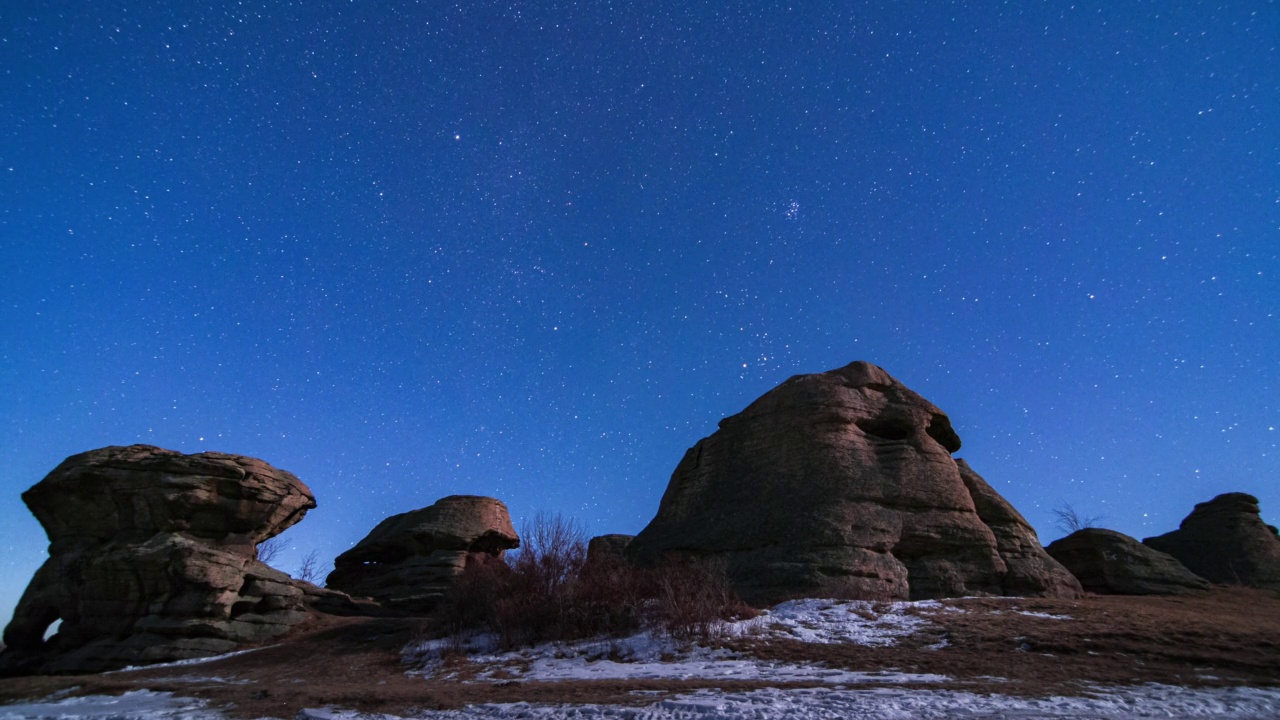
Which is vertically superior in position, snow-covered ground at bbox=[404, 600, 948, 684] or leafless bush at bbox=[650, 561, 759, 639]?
leafless bush at bbox=[650, 561, 759, 639]

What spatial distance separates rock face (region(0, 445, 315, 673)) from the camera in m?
22.6

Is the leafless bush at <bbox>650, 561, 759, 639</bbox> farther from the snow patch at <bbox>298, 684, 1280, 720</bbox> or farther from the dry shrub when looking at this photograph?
the snow patch at <bbox>298, 684, 1280, 720</bbox>

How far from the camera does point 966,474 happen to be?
950 inches

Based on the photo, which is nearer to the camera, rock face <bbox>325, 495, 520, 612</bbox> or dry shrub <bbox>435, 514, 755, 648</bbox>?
dry shrub <bbox>435, 514, 755, 648</bbox>

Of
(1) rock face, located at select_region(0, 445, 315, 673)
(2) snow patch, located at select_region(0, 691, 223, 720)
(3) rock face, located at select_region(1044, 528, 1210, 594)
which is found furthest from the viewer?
(3) rock face, located at select_region(1044, 528, 1210, 594)

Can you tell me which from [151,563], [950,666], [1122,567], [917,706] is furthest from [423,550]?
[917,706]

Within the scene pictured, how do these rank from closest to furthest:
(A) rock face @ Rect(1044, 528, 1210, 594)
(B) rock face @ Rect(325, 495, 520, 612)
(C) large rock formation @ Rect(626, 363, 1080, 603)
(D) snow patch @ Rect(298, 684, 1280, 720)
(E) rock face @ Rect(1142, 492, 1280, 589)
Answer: (D) snow patch @ Rect(298, 684, 1280, 720) < (C) large rock formation @ Rect(626, 363, 1080, 603) < (A) rock face @ Rect(1044, 528, 1210, 594) < (E) rock face @ Rect(1142, 492, 1280, 589) < (B) rock face @ Rect(325, 495, 520, 612)

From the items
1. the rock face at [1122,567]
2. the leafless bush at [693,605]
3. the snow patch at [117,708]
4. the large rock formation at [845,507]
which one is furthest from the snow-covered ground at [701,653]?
the rock face at [1122,567]

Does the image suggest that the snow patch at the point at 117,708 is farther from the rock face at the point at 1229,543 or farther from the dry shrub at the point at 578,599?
the rock face at the point at 1229,543

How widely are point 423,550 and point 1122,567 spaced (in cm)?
2999

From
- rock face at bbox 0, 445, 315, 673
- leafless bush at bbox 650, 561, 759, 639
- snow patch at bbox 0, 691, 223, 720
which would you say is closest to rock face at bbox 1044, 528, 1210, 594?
leafless bush at bbox 650, 561, 759, 639

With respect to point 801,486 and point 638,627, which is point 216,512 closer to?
point 638,627

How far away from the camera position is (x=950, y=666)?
10.7 metres

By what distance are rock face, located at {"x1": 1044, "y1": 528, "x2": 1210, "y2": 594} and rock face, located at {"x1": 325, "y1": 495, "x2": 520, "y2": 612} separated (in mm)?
25477
